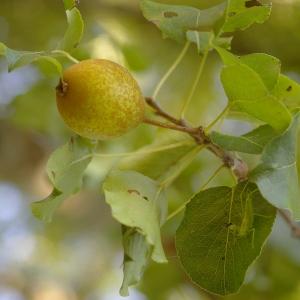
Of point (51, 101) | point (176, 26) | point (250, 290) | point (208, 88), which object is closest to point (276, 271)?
point (250, 290)

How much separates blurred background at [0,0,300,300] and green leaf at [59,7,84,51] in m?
0.33

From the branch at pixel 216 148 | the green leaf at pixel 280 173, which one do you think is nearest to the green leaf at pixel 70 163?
the branch at pixel 216 148

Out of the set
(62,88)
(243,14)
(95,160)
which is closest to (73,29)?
(62,88)

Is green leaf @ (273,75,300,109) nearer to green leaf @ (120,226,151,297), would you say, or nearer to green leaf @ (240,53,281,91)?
green leaf @ (240,53,281,91)

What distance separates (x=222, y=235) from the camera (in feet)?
2.46

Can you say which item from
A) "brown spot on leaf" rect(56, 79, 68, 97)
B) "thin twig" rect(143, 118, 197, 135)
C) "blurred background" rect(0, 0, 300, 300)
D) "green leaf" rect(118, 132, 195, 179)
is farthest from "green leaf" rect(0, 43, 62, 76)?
"blurred background" rect(0, 0, 300, 300)

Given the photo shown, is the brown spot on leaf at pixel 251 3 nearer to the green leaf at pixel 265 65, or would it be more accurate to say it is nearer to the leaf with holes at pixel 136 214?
the green leaf at pixel 265 65

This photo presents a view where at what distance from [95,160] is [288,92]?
47 centimetres

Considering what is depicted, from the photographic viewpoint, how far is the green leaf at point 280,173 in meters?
0.65

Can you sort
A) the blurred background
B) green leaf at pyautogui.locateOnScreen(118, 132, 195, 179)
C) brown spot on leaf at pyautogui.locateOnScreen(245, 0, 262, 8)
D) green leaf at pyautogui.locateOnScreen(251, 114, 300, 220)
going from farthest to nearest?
the blurred background
green leaf at pyautogui.locateOnScreen(118, 132, 195, 179)
brown spot on leaf at pyautogui.locateOnScreen(245, 0, 262, 8)
green leaf at pyautogui.locateOnScreen(251, 114, 300, 220)

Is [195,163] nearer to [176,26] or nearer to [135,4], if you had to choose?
[135,4]

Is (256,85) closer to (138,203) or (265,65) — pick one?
(265,65)

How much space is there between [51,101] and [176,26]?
83 cm

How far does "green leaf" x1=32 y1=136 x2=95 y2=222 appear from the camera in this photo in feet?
2.45
